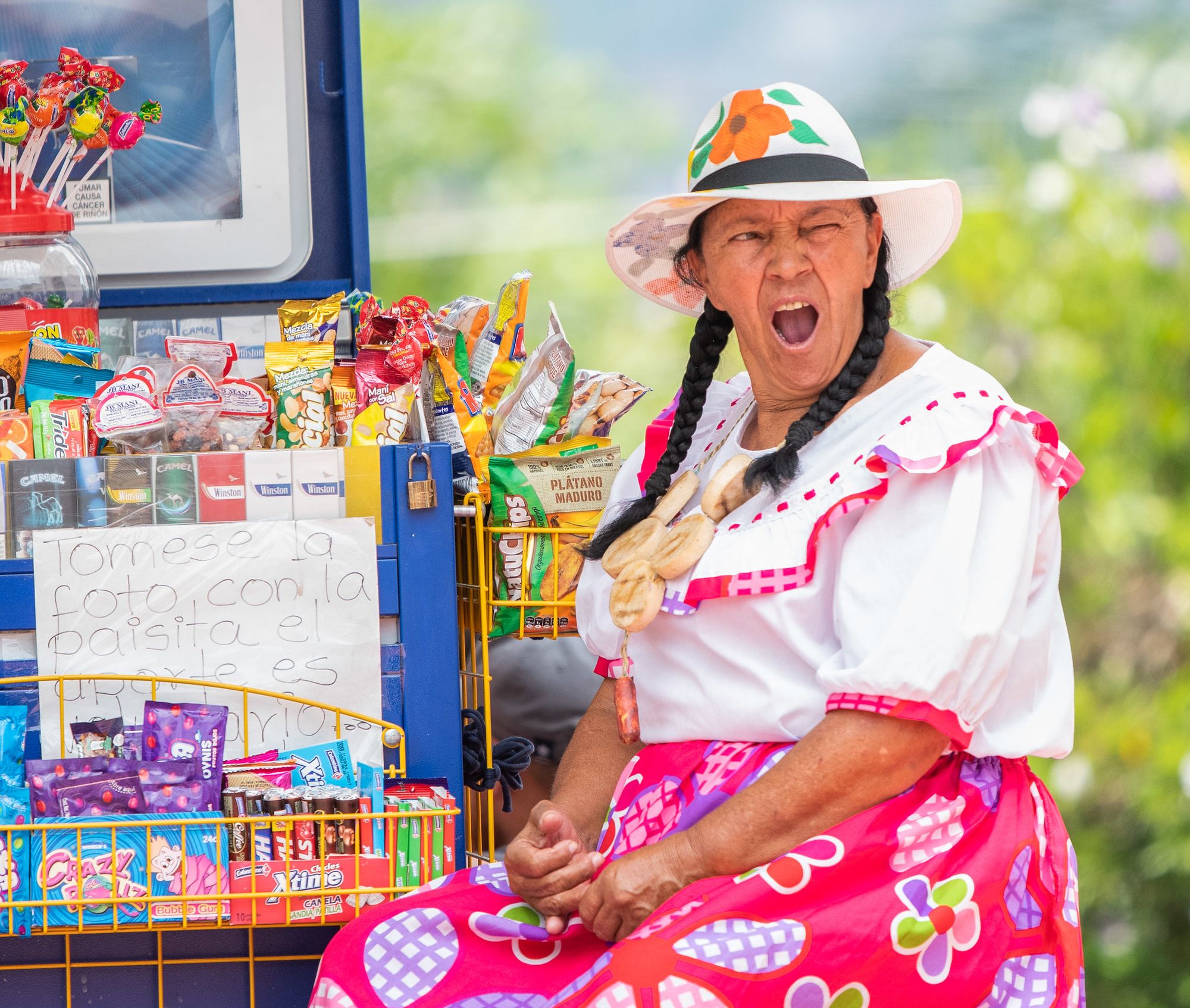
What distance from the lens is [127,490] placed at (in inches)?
67.2

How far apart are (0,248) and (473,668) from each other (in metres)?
0.98

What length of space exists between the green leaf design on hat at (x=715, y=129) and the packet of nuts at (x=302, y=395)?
58 centimetres

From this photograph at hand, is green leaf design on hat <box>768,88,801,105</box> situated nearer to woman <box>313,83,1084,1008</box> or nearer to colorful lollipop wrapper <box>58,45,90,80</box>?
woman <box>313,83,1084,1008</box>

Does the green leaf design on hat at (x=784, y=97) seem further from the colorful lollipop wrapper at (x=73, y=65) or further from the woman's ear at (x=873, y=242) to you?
the colorful lollipop wrapper at (x=73, y=65)

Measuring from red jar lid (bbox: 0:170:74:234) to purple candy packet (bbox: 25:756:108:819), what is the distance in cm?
90

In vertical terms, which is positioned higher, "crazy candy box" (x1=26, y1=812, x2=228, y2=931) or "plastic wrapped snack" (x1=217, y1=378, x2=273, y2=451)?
"plastic wrapped snack" (x1=217, y1=378, x2=273, y2=451)

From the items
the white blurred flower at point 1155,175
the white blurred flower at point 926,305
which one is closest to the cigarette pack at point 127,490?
the white blurred flower at point 926,305

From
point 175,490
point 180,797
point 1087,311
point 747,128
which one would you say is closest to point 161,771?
point 180,797

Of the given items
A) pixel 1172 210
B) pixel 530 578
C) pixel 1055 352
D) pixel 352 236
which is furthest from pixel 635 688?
pixel 1172 210

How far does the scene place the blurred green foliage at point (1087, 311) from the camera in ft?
12.6

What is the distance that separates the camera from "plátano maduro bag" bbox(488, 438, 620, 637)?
74.6 inches

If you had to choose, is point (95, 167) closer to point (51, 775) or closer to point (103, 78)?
point (103, 78)

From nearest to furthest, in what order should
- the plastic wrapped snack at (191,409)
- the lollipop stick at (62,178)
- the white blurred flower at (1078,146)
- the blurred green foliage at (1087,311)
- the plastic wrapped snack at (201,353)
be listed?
the plastic wrapped snack at (191,409) → the plastic wrapped snack at (201,353) → the lollipop stick at (62,178) → the blurred green foliage at (1087,311) → the white blurred flower at (1078,146)

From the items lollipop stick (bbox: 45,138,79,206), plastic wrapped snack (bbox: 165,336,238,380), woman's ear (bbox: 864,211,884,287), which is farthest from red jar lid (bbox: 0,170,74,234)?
woman's ear (bbox: 864,211,884,287)
